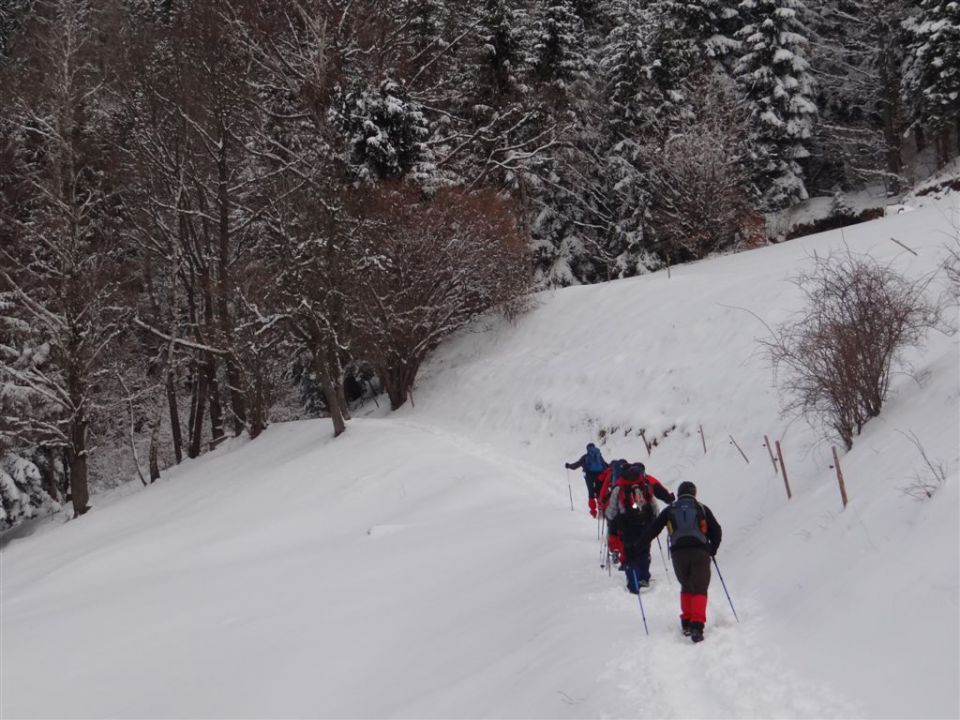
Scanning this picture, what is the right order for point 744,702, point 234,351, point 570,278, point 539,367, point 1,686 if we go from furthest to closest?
point 570,278, point 234,351, point 539,367, point 1,686, point 744,702

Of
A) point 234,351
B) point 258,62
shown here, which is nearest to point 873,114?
point 258,62

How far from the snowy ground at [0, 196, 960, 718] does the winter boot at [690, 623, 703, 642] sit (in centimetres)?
10

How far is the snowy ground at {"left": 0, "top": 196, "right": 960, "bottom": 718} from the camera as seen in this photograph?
224 inches

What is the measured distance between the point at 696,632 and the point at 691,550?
695mm

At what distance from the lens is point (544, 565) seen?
9.70 m

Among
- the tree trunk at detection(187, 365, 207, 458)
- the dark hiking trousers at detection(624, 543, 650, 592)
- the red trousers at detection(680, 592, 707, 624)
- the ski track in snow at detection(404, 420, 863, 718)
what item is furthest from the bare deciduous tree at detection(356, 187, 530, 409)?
the red trousers at detection(680, 592, 707, 624)

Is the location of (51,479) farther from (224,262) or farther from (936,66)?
(936,66)

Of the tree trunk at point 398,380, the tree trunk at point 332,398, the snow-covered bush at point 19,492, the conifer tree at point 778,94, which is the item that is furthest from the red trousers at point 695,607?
the conifer tree at point 778,94

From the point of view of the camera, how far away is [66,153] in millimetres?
23609

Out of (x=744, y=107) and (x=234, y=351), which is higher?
(x=744, y=107)

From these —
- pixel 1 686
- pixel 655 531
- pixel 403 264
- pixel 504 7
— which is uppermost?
pixel 504 7

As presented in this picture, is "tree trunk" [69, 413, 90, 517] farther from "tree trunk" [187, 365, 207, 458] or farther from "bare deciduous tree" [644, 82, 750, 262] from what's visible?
"bare deciduous tree" [644, 82, 750, 262]

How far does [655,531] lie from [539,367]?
1511 cm

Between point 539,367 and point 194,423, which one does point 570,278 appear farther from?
point 194,423
